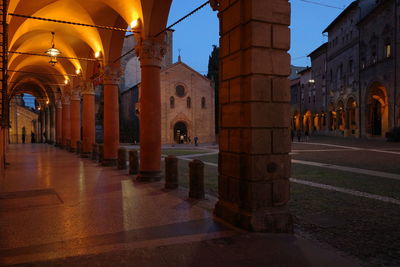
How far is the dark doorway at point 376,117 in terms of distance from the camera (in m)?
30.0

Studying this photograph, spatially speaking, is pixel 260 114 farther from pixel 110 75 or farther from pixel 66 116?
pixel 66 116

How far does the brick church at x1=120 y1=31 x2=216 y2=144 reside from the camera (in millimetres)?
37156

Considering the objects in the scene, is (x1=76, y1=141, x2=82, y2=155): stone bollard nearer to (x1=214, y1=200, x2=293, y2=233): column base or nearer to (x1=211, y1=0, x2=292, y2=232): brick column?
(x1=211, y1=0, x2=292, y2=232): brick column

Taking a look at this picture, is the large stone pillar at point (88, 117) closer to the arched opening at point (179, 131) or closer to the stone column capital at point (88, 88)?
the stone column capital at point (88, 88)

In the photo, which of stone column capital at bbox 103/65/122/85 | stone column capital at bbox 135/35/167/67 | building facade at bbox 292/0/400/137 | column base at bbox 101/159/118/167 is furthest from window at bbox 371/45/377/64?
stone column capital at bbox 135/35/167/67

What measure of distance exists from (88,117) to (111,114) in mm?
4733

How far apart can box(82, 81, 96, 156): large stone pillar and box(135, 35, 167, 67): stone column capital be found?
844cm

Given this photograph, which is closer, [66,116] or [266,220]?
[266,220]

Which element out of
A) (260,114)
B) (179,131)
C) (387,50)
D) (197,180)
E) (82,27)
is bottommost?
(197,180)

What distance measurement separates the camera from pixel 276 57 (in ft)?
15.4

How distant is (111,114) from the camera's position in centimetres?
1262

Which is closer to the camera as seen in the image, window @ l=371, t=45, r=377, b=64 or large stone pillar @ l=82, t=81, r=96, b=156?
large stone pillar @ l=82, t=81, r=96, b=156

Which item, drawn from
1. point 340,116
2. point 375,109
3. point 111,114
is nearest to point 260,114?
point 111,114

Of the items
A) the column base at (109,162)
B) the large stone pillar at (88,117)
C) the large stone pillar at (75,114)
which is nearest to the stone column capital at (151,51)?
the column base at (109,162)
